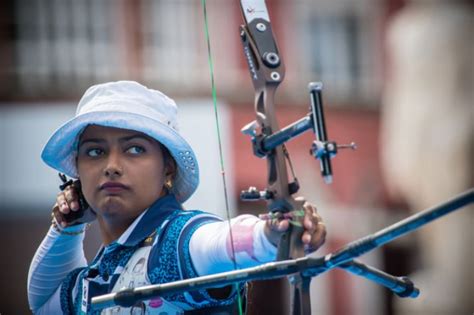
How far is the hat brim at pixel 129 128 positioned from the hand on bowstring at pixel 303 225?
0.22m

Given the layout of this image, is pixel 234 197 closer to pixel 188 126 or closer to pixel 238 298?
pixel 188 126

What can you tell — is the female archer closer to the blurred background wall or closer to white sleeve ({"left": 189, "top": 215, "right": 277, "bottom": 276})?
white sleeve ({"left": 189, "top": 215, "right": 277, "bottom": 276})

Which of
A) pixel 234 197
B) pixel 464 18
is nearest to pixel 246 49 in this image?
pixel 234 197

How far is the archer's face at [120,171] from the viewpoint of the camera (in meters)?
1.20

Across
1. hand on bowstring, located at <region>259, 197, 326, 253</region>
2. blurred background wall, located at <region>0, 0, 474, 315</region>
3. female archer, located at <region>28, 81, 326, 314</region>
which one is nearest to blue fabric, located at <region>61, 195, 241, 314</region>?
female archer, located at <region>28, 81, 326, 314</region>

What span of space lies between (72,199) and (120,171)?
0.11 metres

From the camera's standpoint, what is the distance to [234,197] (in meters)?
1.43

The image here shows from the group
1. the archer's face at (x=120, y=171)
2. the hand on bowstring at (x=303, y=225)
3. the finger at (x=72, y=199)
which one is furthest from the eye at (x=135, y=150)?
the hand on bowstring at (x=303, y=225)

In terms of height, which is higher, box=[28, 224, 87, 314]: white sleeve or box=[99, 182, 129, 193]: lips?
box=[99, 182, 129, 193]: lips

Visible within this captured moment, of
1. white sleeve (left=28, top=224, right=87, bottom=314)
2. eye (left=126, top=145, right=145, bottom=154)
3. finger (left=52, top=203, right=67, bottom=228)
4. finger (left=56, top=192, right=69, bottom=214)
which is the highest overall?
eye (left=126, top=145, right=145, bottom=154)

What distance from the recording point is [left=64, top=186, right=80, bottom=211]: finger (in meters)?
1.27

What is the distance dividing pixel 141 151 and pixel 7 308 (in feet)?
0.94

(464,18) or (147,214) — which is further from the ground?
(464,18)

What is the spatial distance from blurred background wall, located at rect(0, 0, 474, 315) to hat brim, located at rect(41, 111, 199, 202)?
2.53 m
